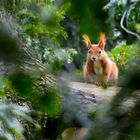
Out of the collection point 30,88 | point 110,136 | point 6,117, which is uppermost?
point 6,117

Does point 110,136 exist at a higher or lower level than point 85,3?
lower

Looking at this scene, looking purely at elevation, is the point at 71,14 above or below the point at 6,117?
below

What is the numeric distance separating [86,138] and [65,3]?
0.20 meters

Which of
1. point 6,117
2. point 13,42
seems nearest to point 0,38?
point 13,42

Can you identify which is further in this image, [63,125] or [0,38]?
[63,125]

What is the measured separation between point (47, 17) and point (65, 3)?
4 cm

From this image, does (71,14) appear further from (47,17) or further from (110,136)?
(110,136)

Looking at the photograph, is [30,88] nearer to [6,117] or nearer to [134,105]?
[134,105]

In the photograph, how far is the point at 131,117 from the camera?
0.66 meters

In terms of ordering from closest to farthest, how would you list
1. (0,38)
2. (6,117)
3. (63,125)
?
(0,38), (63,125), (6,117)

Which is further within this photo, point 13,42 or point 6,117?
point 6,117

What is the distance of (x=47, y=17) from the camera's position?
0.69m

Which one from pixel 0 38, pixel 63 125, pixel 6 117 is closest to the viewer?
pixel 0 38

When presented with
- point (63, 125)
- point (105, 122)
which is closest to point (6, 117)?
point (63, 125)
